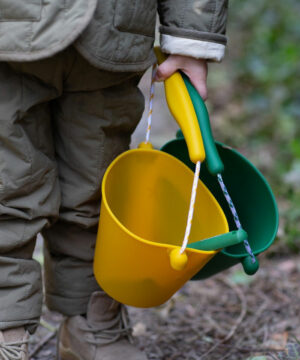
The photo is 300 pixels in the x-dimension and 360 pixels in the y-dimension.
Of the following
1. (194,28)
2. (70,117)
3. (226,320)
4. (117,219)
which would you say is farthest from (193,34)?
(226,320)

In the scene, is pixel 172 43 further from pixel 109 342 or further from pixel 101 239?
pixel 109 342

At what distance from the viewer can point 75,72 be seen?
137 cm

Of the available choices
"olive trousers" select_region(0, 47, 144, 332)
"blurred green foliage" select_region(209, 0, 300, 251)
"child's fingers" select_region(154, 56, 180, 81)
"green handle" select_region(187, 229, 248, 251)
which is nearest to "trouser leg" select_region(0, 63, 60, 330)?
"olive trousers" select_region(0, 47, 144, 332)

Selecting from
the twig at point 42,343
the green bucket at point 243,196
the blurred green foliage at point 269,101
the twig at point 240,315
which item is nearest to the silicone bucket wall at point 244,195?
the green bucket at point 243,196

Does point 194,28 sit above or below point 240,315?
above

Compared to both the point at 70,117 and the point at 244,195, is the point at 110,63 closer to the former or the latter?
the point at 70,117

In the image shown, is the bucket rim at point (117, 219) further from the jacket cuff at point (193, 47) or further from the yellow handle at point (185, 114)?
the jacket cuff at point (193, 47)

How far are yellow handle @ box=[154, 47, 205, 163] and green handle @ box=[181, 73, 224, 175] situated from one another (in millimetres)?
15

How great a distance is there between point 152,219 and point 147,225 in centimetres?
2

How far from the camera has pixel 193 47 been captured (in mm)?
1389

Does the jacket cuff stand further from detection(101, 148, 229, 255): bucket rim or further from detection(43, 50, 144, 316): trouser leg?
detection(101, 148, 229, 255): bucket rim

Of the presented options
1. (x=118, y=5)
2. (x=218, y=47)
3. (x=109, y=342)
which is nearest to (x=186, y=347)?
(x=109, y=342)

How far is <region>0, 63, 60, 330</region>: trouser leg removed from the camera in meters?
1.33

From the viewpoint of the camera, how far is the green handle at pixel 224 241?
49.1 inches
